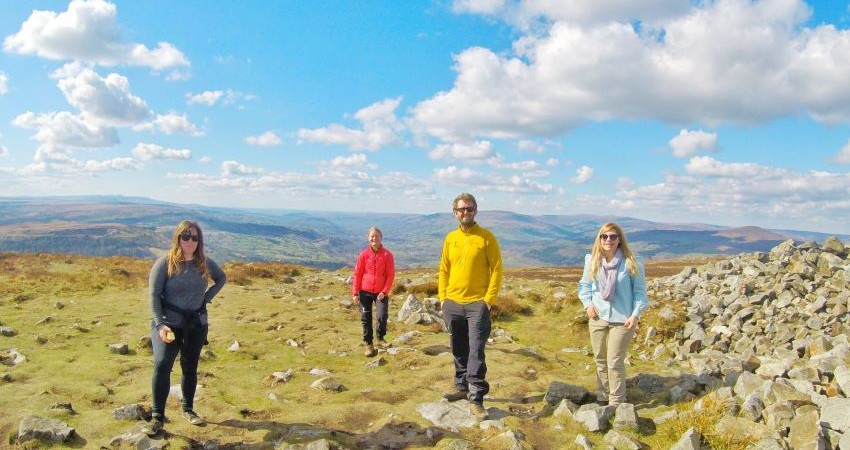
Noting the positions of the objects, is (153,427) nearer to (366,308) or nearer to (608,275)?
(366,308)

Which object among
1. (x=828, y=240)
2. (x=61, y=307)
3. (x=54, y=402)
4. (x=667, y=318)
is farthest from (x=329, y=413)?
(x=828, y=240)

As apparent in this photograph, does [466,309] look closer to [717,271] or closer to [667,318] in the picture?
[667,318]

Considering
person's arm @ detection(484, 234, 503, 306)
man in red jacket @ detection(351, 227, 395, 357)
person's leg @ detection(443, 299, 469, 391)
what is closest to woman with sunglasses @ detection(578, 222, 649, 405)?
person's arm @ detection(484, 234, 503, 306)

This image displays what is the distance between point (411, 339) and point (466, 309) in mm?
7496

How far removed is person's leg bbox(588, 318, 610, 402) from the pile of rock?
137 cm

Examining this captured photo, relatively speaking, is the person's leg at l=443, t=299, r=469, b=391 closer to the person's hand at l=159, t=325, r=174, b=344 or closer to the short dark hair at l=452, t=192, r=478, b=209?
the short dark hair at l=452, t=192, r=478, b=209

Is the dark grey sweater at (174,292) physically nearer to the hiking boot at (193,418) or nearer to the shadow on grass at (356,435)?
the hiking boot at (193,418)

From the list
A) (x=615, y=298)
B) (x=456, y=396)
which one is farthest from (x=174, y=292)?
(x=615, y=298)

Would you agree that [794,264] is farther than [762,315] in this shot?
Yes

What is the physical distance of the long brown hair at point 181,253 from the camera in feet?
26.0

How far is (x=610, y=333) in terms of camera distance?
8633mm

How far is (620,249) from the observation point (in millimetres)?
8758

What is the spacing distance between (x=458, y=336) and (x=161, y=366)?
523 cm

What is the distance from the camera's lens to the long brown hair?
26.0 ft
